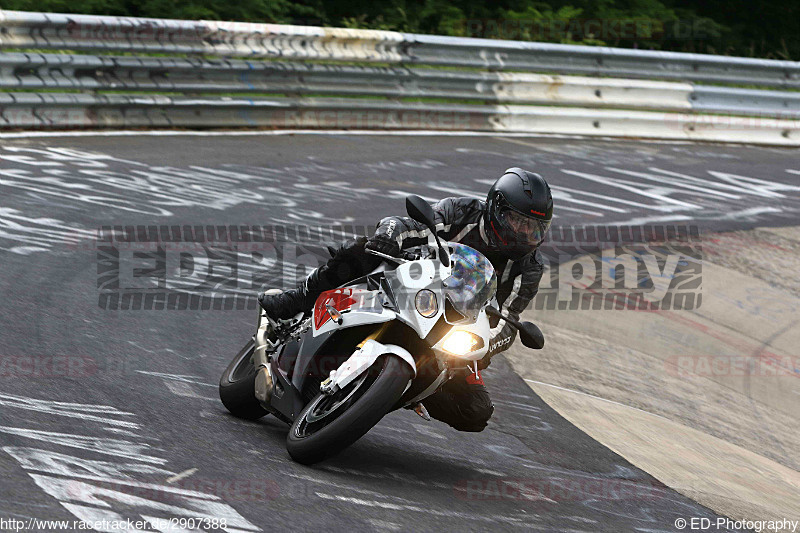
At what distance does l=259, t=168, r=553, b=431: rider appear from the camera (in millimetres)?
5332

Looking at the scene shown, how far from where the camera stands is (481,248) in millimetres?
5652

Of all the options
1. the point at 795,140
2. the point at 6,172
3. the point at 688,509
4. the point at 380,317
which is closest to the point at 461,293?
the point at 380,317

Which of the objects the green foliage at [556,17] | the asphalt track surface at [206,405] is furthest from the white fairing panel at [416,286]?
the green foliage at [556,17]

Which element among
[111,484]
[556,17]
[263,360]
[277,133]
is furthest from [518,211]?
[556,17]

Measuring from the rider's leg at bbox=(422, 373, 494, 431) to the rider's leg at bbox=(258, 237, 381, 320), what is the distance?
74 centimetres

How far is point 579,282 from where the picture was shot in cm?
1005

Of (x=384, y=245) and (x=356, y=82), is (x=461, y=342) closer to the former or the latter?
(x=384, y=245)

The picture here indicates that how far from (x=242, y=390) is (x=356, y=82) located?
31.9 ft

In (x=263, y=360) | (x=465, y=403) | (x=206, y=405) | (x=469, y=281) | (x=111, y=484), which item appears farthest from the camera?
(x=206, y=405)

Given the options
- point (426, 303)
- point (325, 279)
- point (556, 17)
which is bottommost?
point (325, 279)

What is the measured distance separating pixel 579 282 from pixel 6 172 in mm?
5795

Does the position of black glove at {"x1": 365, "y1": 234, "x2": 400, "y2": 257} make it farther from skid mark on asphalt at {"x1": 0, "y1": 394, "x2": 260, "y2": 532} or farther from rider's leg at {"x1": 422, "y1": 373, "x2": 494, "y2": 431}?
skid mark on asphalt at {"x1": 0, "y1": 394, "x2": 260, "y2": 532}

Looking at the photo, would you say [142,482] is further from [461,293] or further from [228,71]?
[228,71]

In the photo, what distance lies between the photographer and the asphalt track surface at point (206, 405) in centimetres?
455
